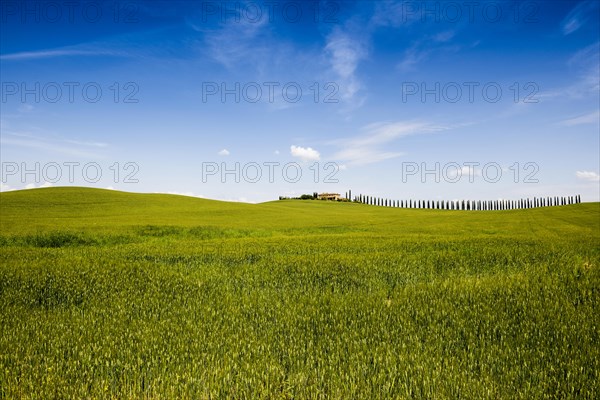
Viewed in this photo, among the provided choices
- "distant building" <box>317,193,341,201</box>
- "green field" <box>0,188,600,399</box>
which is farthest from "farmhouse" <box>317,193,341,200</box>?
"green field" <box>0,188,600,399</box>

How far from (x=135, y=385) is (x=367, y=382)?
2.70m

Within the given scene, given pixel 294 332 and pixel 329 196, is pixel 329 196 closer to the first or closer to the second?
pixel 329 196

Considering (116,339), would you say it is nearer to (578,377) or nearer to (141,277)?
(141,277)

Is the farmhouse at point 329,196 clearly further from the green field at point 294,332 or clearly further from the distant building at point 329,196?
the green field at point 294,332

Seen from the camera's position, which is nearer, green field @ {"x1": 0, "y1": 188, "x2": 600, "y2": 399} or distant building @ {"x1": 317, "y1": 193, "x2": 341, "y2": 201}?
green field @ {"x1": 0, "y1": 188, "x2": 600, "y2": 399}

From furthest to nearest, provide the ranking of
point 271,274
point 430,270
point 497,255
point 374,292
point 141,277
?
point 497,255, point 430,270, point 271,274, point 141,277, point 374,292

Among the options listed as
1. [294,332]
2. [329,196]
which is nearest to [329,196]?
[329,196]

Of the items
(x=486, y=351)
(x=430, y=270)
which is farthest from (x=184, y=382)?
(x=430, y=270)

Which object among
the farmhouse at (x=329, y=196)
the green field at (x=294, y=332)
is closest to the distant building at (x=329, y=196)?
the farmhouse at (x=329, y=196)

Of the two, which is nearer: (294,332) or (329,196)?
(294,332)

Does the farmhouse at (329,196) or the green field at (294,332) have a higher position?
the farmhouse at (329,196)

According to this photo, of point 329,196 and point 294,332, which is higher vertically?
point 329,196

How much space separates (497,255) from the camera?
45.1ft

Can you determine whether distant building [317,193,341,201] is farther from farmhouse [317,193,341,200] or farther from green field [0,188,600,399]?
green field [0,188,600,399]
